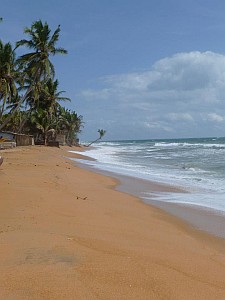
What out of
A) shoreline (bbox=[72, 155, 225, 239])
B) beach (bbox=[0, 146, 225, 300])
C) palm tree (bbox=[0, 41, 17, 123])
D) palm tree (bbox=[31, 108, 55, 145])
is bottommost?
shoreline (bbox=[72, 155, 225, 239])

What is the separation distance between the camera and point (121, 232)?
217 inches

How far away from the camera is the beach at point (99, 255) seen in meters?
3.27

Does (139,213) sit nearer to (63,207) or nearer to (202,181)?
(63,207)

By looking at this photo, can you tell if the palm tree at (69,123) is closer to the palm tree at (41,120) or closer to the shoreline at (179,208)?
the palm tree at (41,120)

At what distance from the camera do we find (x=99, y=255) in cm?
408

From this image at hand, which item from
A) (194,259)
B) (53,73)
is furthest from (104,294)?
(53,73)

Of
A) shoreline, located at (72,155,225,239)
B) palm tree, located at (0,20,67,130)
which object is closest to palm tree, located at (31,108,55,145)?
palm tree, located at (0,20,67,130)

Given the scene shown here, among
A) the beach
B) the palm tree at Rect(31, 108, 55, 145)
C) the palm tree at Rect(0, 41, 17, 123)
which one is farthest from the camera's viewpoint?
the palm tree at Rect(31, 108, 55, 145)

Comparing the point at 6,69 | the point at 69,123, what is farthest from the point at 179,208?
the point at 69,123

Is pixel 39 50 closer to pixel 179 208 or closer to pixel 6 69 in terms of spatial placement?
pixel 6 69

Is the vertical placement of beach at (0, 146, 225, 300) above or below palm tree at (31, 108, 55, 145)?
below

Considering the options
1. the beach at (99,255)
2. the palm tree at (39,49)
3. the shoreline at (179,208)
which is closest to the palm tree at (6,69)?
the palm tree at (39,49)

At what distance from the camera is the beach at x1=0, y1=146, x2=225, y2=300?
3266mm

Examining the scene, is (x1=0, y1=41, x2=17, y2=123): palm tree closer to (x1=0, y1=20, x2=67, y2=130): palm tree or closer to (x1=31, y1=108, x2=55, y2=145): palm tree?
(x1=0, y1=20, x2=67, y2=130): palm tree
